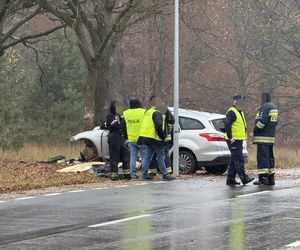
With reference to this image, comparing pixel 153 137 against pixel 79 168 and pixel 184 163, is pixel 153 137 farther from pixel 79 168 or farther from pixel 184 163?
pixel 79 168

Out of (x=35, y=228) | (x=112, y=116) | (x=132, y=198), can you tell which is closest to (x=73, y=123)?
(x=112, y=116)

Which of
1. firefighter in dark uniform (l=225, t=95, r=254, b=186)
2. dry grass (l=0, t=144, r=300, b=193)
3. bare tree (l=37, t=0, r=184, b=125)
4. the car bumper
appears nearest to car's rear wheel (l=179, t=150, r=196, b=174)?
the car bumper

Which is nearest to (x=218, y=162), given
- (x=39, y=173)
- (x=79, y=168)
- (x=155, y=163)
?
(x=155, y=163)

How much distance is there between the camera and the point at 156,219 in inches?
443

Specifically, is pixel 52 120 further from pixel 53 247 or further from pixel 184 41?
pixel 53 247

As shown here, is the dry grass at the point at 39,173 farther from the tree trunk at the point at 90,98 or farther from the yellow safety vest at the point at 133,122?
the tree trunk at the point at 90,98

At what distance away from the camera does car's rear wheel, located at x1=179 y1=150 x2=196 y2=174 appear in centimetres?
2061

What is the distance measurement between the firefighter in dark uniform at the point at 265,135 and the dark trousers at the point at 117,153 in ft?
10.6

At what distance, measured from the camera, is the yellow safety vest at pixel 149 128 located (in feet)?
59.4

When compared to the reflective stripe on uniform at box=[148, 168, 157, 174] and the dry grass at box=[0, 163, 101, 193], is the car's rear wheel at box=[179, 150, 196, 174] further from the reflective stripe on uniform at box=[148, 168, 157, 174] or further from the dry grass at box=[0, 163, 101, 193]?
the dry grass at box=[0, 163, 101, 193]

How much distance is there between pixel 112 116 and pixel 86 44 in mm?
8499

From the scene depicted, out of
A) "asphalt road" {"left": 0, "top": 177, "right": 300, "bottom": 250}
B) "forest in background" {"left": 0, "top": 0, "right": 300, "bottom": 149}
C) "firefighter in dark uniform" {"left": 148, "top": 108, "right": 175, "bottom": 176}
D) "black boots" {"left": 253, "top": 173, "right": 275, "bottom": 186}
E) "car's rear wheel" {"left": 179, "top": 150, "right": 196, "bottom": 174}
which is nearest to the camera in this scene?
"asphalt road" {"left": 0, "top": 177, "right": 300, "bottom": 250}

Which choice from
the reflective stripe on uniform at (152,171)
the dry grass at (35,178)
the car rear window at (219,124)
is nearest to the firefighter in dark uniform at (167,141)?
the reflective stripe on uniform at (152,171)

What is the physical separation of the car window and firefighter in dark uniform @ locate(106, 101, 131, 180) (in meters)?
2.59
